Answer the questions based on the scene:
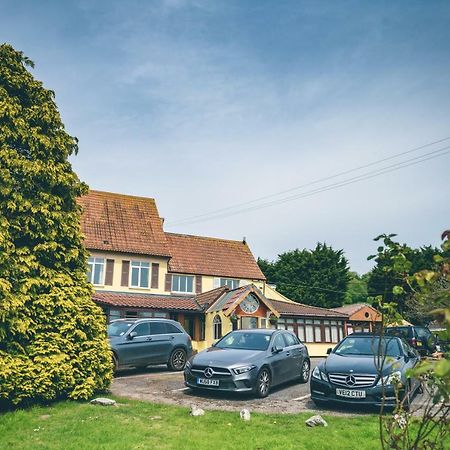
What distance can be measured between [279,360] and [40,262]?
673 centimetres

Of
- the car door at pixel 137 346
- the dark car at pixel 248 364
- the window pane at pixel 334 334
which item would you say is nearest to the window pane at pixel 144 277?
the car door at pixel 137 346

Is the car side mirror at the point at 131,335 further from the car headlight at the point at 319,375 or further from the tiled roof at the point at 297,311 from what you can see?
the tiled roof at the point at 297,311

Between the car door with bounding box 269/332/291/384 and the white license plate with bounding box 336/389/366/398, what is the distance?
2308 millimetres

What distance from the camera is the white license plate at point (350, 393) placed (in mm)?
9281

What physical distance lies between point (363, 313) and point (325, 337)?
10570 mm

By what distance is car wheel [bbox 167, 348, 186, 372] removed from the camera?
53.3 ft

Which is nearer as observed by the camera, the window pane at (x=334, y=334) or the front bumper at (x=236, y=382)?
the front bumper at (x=236, y=382)

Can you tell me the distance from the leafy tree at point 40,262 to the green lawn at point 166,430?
34.2 inches

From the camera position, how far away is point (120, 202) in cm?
3234

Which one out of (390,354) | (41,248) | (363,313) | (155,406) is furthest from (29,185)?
(363,313)

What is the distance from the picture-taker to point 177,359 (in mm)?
16500

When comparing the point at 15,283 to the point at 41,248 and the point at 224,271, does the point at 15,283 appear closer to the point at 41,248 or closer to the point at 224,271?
the point at 41,248

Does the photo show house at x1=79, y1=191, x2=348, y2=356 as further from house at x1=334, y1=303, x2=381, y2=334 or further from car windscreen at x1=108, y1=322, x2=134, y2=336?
car windscreen at x1=108, y1=322, x2=134, y2=336

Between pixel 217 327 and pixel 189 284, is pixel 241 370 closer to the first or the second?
pixel 217 327
